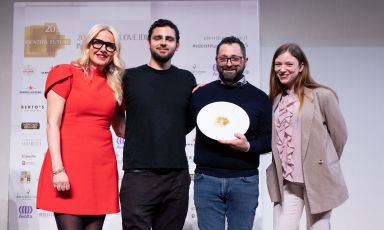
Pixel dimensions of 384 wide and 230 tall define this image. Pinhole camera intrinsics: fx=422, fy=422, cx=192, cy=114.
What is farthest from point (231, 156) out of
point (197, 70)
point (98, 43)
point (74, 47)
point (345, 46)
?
point (345, 46)

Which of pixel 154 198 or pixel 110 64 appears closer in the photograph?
pixel 154 198

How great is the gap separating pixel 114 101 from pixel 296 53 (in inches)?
38.1

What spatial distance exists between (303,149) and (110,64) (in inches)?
40.9

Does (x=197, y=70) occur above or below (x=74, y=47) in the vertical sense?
below

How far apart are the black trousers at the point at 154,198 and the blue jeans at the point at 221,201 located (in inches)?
3.6

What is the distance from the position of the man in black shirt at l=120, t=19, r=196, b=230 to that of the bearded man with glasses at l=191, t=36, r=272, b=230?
96 millimetres

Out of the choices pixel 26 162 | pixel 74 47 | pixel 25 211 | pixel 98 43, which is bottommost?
pixel 25 211

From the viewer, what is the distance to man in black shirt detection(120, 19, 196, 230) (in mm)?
1938

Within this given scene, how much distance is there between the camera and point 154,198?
1.94 metres

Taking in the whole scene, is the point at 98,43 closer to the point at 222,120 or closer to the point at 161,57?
the point at 161,57

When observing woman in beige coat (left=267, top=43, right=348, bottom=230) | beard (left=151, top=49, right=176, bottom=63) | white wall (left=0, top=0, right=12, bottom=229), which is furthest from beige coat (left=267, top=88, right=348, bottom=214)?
white wall (left=0, top=0, right=12, bottom=229)

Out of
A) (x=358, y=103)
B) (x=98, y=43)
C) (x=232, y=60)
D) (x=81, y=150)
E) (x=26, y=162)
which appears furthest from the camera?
(x=358, y=103)

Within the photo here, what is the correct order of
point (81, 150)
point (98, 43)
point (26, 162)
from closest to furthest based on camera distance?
point (81, 150)
point (98, 43)
point (26, 162)

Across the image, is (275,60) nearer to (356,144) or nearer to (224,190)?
(224,190)
